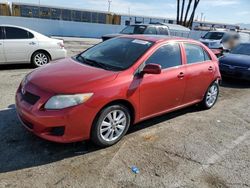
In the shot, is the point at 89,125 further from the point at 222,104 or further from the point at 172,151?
the point at 222,104

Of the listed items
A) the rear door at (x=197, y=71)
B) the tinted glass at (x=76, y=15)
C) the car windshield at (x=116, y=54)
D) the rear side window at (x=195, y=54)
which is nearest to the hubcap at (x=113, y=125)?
the car windshield at (x=116, y=54)

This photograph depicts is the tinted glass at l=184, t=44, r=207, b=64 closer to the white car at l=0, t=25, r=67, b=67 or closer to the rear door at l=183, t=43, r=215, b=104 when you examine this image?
the rear door at l=183, t=43, r=215, b=104

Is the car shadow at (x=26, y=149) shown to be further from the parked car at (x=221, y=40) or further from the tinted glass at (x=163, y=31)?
the parked car at (x=221, y=40)

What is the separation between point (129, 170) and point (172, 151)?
0.85 meters

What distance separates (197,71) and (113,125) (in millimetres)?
2231

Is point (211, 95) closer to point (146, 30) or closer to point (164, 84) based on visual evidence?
point (164, 84)

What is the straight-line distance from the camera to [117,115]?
3807 millimetres

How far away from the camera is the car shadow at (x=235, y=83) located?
27.5 ft

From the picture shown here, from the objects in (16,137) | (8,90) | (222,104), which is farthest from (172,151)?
(8,90)

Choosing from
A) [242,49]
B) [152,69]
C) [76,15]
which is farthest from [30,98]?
[76,15]

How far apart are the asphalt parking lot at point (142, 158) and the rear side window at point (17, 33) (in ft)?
12.2

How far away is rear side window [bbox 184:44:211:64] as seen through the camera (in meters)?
4.97

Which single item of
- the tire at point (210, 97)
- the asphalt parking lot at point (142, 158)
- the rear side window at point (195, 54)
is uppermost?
the rear side window at point (195, 54)

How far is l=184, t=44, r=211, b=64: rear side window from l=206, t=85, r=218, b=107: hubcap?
70 cm
